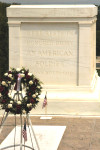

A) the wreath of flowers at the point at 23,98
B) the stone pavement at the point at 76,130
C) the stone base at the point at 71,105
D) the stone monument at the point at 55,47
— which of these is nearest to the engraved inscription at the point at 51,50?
the stone monument at the point at 55,47

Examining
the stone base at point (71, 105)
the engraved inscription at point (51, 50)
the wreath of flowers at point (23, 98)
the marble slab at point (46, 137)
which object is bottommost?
the marble slab at point (46, 137)

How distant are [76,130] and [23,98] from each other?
3.70 m

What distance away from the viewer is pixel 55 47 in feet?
56.9

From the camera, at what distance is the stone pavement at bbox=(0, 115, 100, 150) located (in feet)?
43.5

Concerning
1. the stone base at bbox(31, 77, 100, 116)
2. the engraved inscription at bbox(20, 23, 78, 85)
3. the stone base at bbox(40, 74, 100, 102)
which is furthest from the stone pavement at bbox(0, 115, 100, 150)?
the engraved inscription at bbox(20, 23, 78, 85)

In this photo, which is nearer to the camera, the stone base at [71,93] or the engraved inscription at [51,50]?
the stone base at [71,93]

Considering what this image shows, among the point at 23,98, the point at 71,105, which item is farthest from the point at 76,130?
the point at 23,98

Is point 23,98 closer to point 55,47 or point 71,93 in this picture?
point 71,93

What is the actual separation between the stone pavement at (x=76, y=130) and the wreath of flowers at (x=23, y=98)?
6.79ft

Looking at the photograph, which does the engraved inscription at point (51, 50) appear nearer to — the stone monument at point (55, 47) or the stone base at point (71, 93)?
the stone monument at point (55, 47)

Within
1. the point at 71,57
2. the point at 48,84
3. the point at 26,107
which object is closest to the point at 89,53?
the point at 71,57

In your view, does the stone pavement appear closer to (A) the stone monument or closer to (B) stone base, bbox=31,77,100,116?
(B) stone base, bbox=31,77,100,116

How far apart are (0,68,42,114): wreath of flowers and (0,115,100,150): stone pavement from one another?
207 cm

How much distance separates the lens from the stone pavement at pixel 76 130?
13258mm
